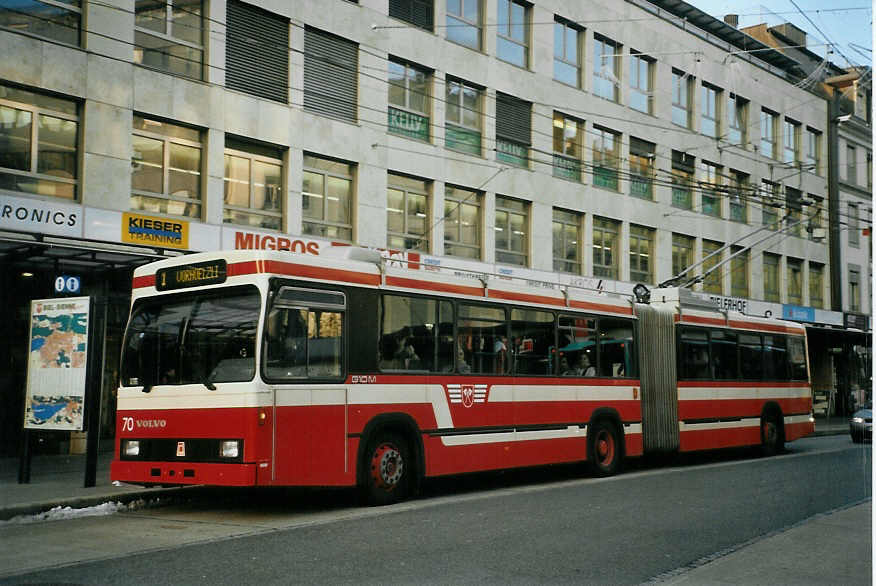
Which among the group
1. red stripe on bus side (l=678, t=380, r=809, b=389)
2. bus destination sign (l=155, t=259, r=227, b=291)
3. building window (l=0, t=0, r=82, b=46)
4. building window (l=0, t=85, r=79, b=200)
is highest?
building window (l=0, t=0, r=82, b=46)

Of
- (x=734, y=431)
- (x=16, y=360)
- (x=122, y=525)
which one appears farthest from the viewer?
(x=734, y=431)

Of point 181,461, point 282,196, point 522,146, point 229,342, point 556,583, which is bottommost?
point 556,583

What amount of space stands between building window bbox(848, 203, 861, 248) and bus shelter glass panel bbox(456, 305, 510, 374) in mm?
24471

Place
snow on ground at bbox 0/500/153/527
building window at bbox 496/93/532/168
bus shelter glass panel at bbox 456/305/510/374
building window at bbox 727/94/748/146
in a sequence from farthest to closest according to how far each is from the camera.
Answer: building window at bbox 727/94/748/146 → building window at bbox 496/93/532/168 → bus shelter glass panel at bbox 456/305/510/374 → snow on ground at bbox 0/500/153/527

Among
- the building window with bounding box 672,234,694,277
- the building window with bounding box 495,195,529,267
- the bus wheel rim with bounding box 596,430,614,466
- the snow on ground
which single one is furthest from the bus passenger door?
the building window with bounding box 672,234,694,277

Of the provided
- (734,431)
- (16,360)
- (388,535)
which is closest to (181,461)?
(388,535)

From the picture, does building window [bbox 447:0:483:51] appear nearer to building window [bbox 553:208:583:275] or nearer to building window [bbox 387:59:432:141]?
building window [bbox 387:59:432:141]

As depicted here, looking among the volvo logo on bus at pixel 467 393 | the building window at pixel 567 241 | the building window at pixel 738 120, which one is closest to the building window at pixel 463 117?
the building window at pixel 567 241

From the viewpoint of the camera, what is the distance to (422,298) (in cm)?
1316

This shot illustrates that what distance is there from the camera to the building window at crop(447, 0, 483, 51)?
2600cm

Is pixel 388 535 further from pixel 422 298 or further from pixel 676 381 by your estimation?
pixel 676 381

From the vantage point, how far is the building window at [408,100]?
24.2 m

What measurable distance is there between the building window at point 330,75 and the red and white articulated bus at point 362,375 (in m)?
8.78

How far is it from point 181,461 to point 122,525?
0.92 metres
